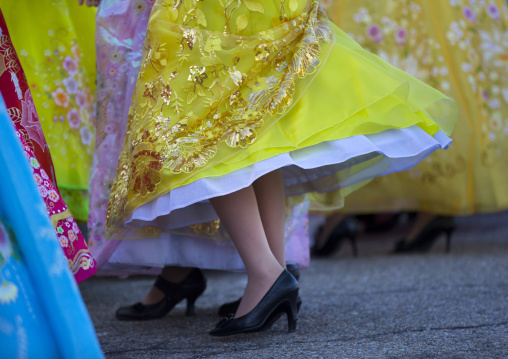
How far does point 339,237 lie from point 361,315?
1144 mm

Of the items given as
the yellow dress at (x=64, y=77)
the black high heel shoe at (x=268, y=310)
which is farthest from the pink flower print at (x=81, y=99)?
the black high heel shoe at (x=268, y=310)

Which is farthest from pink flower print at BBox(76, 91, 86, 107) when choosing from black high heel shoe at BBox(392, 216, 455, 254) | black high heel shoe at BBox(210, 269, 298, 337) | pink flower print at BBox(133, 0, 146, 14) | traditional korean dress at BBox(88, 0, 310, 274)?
black high heel shoe at BBox(392, 216, 455, 254)

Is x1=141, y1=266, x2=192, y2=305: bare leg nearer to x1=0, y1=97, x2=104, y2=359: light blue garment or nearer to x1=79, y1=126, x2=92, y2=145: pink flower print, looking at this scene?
x1=79, y1=126, x2=92, y2=145: pink flower print

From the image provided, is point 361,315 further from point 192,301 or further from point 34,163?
point 34,163

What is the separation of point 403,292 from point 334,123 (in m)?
0.67

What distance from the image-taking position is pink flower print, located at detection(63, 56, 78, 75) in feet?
5.17

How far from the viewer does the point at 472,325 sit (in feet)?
3.87

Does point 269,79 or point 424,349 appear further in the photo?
point 269,79

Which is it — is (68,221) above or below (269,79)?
below

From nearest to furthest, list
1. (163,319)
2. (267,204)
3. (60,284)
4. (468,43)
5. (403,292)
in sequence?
1. (60,284)
2. (267,204)
3. (163,319)
4. (403,292)
5. (468,43)

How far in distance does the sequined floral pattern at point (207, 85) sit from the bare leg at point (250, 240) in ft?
0.34

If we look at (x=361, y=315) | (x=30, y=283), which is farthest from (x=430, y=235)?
(x=30, y=283)

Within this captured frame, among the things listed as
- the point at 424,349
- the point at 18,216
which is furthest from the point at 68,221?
the point at 424,349

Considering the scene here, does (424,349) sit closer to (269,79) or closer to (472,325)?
(472,325)
